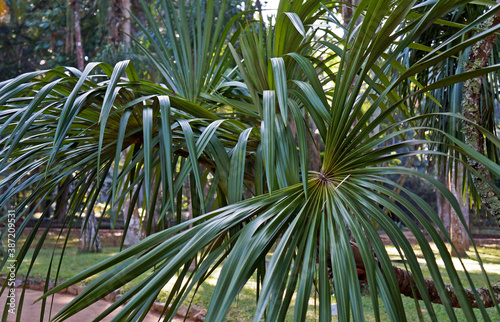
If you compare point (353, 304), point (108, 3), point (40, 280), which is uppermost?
point (108, 3)

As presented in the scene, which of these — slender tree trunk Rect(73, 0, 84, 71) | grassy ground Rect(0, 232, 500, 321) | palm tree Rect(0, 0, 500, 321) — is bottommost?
grassy ground Rect(0, 232, 500, 321)

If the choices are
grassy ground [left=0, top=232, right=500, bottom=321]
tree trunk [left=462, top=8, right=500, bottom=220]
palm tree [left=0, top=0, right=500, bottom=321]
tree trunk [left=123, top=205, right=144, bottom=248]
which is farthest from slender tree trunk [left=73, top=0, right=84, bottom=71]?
tree trunk [left=462, top=8, right=500, bottom=220]

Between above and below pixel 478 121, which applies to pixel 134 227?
below

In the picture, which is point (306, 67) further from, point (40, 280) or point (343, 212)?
point (40, 280)

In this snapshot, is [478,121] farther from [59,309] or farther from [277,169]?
[59,309]

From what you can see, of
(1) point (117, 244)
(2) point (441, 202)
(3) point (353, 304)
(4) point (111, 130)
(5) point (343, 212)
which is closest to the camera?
(3) point (353, 304)

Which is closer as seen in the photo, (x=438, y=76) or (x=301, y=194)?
(x=301, y=194)

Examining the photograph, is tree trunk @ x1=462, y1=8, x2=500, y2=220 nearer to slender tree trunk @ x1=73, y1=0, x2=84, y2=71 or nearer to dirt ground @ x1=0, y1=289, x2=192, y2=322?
dirt ground @ x1=0, y1=289, x2=192, y2=322

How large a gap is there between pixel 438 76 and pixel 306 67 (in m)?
1.77

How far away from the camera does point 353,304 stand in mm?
684

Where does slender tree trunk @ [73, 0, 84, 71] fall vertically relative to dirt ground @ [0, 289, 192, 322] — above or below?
above

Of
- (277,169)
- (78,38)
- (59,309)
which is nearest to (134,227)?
(59,309)

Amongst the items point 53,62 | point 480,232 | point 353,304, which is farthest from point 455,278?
point 480,232

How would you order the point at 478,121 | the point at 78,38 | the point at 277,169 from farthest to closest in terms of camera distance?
the point at 78,38 < the point at 478,121 < the point at 277,169
